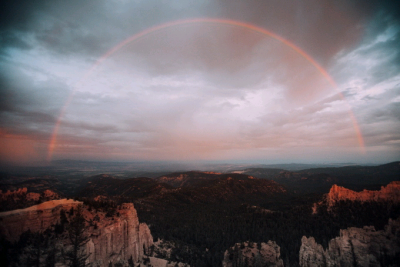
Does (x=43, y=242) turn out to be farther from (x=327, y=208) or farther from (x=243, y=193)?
(x=243, y=193)

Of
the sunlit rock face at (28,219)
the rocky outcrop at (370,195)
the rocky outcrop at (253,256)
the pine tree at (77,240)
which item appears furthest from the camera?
the rocky outcrop at (370,195)

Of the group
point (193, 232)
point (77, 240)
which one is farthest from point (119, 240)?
point (193, 232)

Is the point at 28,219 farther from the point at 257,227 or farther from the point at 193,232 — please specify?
the point at 257,227

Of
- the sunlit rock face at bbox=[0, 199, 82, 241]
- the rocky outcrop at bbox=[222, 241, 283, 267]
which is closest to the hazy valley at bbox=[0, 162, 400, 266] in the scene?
the sunlit rock face at bbox=[0, 199, 82, 241]

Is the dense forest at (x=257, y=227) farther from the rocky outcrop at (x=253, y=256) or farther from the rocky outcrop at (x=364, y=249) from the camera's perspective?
the rocky outcrop at (x=364, y=249)

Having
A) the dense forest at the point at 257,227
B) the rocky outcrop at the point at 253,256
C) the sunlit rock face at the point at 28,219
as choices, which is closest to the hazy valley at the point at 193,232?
the sunlit rock face at the point at 28,219

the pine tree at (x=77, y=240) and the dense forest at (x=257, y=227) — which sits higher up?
the pine tree at (x=77, y=240)

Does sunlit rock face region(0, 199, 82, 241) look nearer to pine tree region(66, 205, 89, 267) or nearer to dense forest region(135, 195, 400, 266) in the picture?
pine tree region(66, 205, 89, 267)
